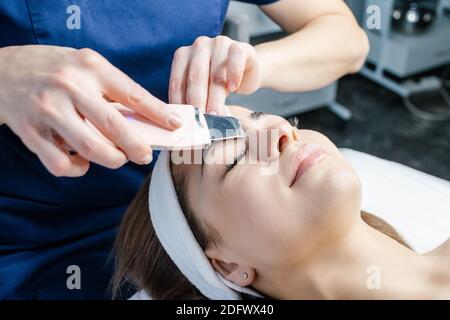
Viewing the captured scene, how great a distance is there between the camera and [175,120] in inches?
29.3

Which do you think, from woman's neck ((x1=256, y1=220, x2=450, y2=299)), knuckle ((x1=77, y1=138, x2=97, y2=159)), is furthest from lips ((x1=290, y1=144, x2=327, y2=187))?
knuckle ((x1=77, y1=138, x2=97, y2=159))

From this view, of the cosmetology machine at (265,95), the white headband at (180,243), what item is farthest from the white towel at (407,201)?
the cosmetology machine at (265,95)

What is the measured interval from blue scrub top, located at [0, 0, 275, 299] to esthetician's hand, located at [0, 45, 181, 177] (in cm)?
31

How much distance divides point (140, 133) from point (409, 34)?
2.64 m

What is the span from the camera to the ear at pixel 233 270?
0.99 metres

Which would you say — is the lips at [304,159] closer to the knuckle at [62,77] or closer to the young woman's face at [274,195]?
the young woman's face at [274,195]

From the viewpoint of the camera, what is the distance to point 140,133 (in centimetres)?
75

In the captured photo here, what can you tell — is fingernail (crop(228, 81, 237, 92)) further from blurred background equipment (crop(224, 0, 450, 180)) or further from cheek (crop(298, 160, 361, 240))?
blurred background equipment (crop(224, 0, 450, 180))

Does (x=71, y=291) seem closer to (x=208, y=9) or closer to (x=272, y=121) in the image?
(x=272, y=121)

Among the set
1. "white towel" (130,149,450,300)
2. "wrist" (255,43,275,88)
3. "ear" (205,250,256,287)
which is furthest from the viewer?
"white towel" (130,149,450,300)

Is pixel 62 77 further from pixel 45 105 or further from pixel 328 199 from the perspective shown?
pixel 328 199

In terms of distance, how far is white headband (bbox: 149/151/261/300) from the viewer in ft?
3.25

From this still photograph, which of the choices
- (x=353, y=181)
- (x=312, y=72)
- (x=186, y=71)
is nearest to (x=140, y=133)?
(x=186, y=71)

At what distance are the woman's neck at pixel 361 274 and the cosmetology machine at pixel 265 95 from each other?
140 cm
